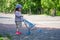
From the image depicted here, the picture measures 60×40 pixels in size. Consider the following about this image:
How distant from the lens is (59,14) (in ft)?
146

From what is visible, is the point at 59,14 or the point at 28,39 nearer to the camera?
the point at 28,39

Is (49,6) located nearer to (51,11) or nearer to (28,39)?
(51,11)

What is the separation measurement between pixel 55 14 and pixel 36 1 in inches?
303

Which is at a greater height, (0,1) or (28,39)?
(0,1)

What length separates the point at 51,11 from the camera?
4306cm

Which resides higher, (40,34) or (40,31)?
(40,34)

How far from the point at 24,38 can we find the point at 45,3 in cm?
2873

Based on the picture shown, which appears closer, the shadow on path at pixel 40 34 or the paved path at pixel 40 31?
the shadow on path at pixel 40 34

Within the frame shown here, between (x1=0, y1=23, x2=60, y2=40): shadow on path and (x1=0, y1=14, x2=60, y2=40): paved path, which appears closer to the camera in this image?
(x1=0, y1=23, x2=60, y2=40): shadow on path

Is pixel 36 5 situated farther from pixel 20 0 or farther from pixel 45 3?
pixel 45 3

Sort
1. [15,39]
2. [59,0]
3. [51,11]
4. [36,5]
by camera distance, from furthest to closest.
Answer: [36,5]
[51,11]
[59,0]
[15,39]

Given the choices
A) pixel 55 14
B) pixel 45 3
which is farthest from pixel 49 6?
pixel 55 14

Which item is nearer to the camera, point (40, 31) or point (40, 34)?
point (40, 34)

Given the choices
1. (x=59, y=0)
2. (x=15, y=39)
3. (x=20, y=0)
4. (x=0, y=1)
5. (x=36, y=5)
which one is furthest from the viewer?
(x=20, y=0)
